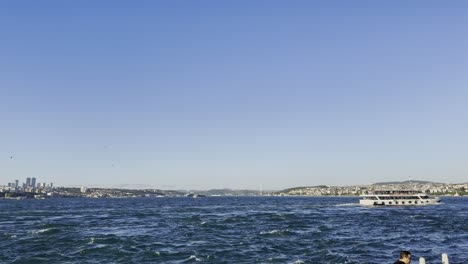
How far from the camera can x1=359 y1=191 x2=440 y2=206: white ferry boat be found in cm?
17140

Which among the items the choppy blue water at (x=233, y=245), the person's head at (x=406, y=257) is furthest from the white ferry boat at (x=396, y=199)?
the person's head at (x=406, y=257)

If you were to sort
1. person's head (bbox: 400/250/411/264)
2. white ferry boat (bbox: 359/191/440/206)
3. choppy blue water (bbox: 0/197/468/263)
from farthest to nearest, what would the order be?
white ferry boat (bbox: 359/191/440/206), choppy blue water (bbox: 0/197/468/263), person's head (bbox: 400/250/411/264)

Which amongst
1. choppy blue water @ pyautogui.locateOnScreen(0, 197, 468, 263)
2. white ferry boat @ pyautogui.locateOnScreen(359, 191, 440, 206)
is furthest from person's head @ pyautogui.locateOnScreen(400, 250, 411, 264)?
white ferry boat @ pyautogui.locateOnScreen(359, 191, 440, 206)

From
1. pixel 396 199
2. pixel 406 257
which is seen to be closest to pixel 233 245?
pixel 406 257

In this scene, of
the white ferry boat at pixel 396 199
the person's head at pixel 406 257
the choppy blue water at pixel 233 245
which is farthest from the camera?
the white ferry boat at pixel 396 199

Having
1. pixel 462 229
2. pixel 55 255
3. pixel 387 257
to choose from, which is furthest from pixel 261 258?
pixel 462 229

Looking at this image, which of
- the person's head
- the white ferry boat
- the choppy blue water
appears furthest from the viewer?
the white ferry boat

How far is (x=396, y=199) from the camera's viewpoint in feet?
568

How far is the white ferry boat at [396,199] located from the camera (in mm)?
171400

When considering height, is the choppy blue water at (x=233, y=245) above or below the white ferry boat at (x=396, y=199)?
below

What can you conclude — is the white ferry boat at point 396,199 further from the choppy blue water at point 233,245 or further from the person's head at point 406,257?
the person's head at point 406,257

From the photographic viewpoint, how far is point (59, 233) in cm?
7025

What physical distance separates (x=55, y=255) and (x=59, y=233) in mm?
22369

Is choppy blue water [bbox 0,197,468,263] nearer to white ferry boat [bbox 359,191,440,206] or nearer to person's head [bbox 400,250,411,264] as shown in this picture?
person's head [bbox 400,250,411,264]
